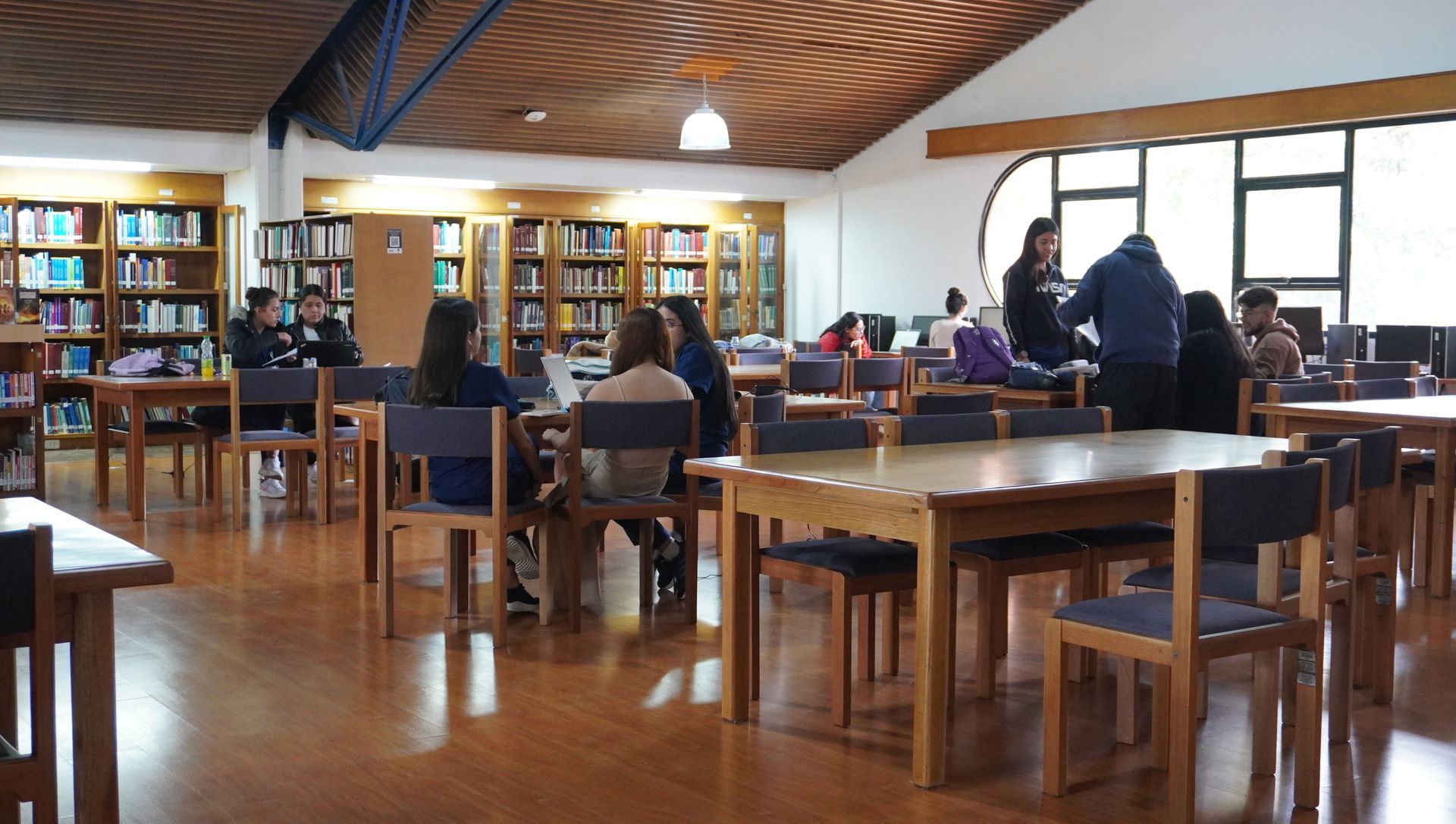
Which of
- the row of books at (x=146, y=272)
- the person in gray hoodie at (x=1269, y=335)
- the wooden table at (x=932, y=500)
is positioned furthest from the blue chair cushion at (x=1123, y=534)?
the row of books at (x=146, y=272)

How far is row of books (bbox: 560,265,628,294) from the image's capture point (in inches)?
500

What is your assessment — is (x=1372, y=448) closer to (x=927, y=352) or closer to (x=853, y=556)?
(x=853, y=556)

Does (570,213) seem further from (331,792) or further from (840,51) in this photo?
(331,792)

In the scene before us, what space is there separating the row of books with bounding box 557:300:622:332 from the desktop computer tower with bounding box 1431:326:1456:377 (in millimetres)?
6808

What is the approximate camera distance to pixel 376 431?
5285 millimetres

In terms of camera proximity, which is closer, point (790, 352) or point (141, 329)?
point (790, 352)

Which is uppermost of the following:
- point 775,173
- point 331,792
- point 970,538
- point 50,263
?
point 775,173

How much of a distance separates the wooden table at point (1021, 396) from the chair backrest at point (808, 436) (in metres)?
2.17

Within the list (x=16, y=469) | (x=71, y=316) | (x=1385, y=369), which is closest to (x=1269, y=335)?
(x=1385, y=369)

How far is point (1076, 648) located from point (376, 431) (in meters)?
2.74

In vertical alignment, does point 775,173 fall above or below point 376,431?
above

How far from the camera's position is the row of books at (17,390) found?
6.76 m

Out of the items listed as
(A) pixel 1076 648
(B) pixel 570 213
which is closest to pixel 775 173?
(B) pixel 570 213

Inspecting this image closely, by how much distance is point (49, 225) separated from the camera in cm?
1041
